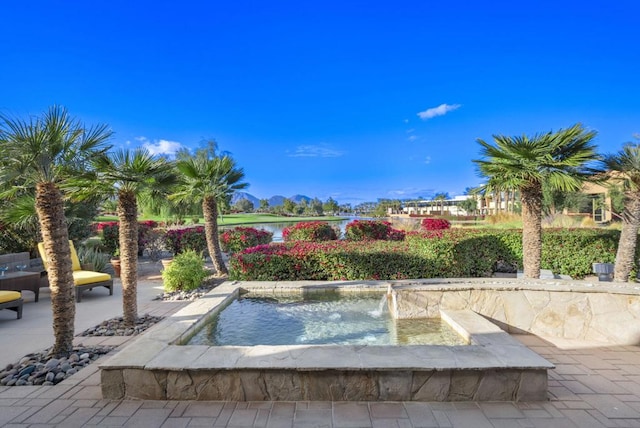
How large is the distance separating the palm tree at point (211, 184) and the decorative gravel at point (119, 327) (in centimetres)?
364

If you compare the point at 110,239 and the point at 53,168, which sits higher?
the point at 53,168

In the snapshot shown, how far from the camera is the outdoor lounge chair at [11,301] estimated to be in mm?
5202

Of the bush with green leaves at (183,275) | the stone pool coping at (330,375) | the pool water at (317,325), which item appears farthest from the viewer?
the bush with green leaves at (183,275)

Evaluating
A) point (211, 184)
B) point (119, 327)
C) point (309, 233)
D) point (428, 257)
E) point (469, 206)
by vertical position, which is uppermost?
point (469, 206)

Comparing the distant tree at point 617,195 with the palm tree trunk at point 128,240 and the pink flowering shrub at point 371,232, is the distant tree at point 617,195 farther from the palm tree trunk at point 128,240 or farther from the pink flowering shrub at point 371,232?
the palm tree trunk at point 128,240

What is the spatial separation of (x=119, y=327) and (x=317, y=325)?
115 inches

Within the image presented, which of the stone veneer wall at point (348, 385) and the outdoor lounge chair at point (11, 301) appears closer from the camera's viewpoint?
the stone veneer wall at point (348, 385)

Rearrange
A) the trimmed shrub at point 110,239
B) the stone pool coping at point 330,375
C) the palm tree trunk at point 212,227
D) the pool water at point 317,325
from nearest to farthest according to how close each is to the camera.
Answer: the stone pool coping at point 330,375 → the pool water at point 317,325 → the palm tree trunk at point 212,227 → the trimmed shrub at point 110,239

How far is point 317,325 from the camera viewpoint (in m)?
4.66

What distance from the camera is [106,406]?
107 inches

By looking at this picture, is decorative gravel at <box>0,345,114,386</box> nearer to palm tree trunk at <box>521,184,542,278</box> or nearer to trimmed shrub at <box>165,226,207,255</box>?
palm tree trunk at <box>521,184,542,278</box>

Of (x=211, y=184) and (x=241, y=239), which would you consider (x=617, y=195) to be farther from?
(x=211, y=184)

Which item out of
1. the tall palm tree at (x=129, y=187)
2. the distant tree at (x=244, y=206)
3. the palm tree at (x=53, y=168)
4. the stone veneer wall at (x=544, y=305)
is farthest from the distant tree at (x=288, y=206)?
the palm tree at (x=53, y=168)

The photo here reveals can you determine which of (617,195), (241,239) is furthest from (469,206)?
(241,239)
